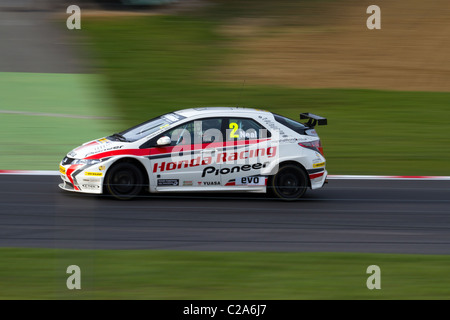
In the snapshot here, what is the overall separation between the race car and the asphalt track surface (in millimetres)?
260

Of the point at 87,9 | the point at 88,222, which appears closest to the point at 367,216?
the point at 88,222

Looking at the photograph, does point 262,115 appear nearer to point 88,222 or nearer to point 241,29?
point 88,222

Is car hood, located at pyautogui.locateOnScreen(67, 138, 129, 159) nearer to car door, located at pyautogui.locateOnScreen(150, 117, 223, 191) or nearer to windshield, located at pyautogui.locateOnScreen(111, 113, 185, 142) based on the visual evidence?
windshield, located at pyautogui.locateOnScreen(111, 113, 185, 142)

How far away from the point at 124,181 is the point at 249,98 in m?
8.72

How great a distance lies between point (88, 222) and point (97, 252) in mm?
1373

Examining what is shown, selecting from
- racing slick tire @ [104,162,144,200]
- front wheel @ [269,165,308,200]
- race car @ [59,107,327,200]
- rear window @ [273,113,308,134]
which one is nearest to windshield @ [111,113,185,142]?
race car @ [59,107,327,200]

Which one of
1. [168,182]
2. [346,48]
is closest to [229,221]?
[168,182]

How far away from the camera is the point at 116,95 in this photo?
19.1m

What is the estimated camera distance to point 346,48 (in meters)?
23.3

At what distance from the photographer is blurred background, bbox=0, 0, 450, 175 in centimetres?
1633

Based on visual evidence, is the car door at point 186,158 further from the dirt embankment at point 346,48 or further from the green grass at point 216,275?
the dirt embankment at point 346,48

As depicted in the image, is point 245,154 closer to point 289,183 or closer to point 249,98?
point 289,183

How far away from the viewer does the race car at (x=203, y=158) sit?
11125 millimetres

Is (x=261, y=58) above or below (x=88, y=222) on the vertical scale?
above
